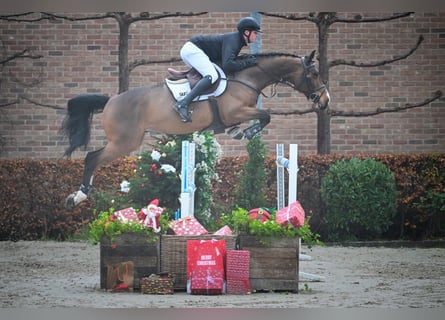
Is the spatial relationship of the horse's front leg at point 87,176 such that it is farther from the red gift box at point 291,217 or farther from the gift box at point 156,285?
the red gift box at point 291,217

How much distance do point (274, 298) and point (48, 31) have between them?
382cm

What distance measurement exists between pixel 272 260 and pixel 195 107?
1693 millimetres

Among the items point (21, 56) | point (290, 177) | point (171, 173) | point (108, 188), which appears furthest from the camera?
point (108, 188)

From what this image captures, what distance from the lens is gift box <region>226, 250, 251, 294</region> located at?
789 centimetres

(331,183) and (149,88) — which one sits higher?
(149,88)

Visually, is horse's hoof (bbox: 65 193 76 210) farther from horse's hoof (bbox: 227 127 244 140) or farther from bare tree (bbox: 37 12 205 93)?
horse's hoof (bbox: 227 127 244 140)

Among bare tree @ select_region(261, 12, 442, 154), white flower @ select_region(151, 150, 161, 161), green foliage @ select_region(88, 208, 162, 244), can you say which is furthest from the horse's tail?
bare tree @ select_region(261, 12, 442, 154)

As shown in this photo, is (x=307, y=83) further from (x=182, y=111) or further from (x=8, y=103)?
(x=8, y=103)

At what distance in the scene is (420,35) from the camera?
10125 mm

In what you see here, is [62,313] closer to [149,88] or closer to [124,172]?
[149,88]

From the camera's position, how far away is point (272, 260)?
798 centimetres

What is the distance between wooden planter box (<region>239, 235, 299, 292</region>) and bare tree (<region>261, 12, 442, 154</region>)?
97.4 inches

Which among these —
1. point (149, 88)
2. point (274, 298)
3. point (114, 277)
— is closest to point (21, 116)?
point (149, 88)

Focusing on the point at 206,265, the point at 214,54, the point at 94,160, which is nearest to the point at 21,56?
the point at 94,160
